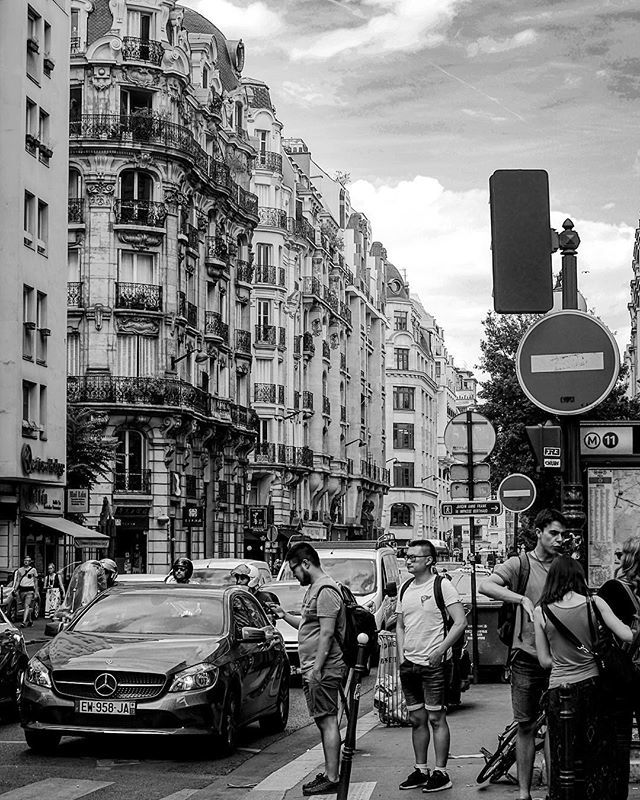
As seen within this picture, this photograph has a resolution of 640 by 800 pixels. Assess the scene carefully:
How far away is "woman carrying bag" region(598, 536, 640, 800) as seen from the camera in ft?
26.0

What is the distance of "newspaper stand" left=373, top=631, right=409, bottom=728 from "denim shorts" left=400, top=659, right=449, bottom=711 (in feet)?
13.0

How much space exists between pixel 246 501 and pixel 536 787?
64.6 m

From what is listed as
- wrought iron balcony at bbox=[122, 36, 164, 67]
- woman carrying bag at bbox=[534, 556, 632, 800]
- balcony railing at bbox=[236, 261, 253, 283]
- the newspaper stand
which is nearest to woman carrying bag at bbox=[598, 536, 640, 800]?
woman carrying bag at bbox=[534, 556, 632, 800]

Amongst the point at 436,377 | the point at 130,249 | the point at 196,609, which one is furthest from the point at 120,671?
the point at 436,377

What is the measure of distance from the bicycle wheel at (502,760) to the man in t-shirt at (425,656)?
0.95 feet

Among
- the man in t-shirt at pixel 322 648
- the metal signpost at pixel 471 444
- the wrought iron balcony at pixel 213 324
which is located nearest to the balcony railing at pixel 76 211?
the wrought iron balcony at pixel 213 324

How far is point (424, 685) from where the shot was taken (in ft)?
34.4

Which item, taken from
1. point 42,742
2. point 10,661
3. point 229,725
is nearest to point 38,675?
point 42,742

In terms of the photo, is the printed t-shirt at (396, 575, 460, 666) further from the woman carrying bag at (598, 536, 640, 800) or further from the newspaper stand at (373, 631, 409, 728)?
the newspaper stand at (373, 631, 409, 728)

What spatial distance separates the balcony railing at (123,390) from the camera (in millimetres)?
57562

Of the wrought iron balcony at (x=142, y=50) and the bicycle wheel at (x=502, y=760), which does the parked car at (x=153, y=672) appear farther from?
the wrought iron balcony at (x=142, y=50)

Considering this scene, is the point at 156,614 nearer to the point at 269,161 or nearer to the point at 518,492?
the point at 518,492

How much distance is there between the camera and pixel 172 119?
60.5 m

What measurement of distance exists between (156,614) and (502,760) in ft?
15.9
